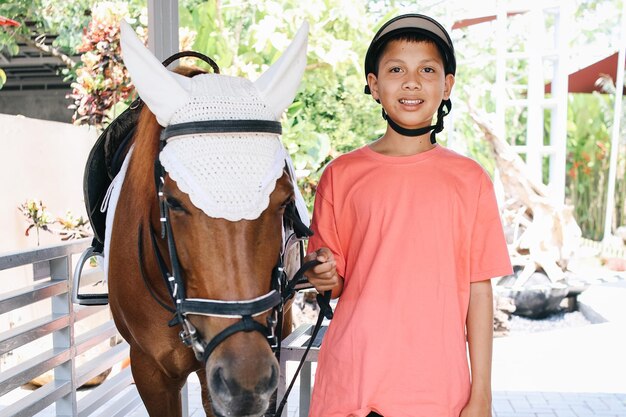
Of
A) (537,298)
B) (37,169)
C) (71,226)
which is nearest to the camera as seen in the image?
(37,169)

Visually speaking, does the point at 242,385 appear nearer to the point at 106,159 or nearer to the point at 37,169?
the point at 106,159

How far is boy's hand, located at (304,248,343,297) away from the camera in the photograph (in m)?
1.80

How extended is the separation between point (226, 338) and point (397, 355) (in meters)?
0.45

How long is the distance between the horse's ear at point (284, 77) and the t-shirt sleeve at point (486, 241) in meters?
0.59

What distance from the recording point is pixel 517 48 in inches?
580

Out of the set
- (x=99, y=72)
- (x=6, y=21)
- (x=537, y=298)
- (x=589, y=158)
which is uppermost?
(x=6, y=21)

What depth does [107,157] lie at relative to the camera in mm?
2729

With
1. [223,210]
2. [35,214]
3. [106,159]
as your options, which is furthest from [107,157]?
[35,214]

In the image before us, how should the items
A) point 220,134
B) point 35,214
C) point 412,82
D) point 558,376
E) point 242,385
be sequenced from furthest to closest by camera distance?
point 558,376, point 35,214, point 412,82, point 220,134, point 242,385

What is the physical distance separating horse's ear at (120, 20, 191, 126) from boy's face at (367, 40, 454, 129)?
1.82 ft

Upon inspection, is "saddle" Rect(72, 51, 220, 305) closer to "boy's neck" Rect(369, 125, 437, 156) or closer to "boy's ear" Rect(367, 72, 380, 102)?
"boy's ear" Rect(367, 72, 380, 102)

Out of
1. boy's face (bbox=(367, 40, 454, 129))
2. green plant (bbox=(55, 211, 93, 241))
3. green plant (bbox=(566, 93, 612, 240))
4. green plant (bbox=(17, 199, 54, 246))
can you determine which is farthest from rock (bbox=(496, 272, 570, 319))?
boy's face (bbox=(367, 40, 454, 129))

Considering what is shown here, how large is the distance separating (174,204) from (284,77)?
0.48 m

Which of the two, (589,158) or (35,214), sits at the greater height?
(589,158)
